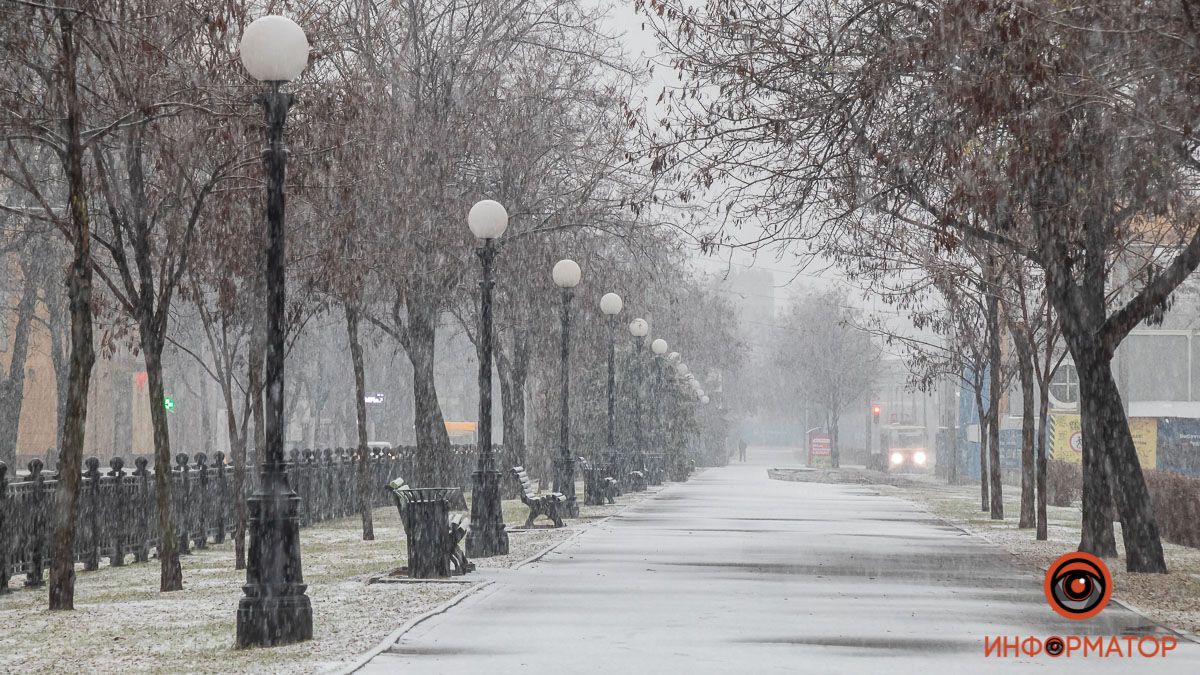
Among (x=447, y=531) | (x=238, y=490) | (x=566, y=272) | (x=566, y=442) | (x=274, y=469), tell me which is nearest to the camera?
(x=274, y=469)

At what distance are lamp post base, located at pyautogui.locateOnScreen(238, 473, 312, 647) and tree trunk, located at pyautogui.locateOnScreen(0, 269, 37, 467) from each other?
97.7ft

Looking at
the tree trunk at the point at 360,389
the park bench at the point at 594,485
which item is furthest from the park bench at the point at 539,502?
the park bench at the point at 594,485

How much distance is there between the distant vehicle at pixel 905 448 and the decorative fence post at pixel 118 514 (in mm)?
61650

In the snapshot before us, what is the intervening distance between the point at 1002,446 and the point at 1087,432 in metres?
38.0

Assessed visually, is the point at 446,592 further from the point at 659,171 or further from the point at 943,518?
the point at 943,518

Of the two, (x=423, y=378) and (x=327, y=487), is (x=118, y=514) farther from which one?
(x=327, y=487)

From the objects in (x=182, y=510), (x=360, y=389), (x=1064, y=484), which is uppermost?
(x=360, y=389)

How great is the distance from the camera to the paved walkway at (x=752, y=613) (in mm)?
10617

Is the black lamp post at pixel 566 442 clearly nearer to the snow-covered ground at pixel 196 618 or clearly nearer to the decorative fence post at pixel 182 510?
the snow-covered ground at pixel 196 618

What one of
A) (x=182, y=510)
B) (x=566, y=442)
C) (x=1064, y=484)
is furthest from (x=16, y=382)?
(x=1064, y=484)

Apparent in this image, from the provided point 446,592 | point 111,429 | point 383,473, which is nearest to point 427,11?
point 383,473

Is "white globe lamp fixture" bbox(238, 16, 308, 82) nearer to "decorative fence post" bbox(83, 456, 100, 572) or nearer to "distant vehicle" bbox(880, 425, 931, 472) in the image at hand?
"decorative fence post" bbox(83, 456, 100, 572)

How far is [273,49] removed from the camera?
1236cm

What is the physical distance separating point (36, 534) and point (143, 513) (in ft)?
12.2
